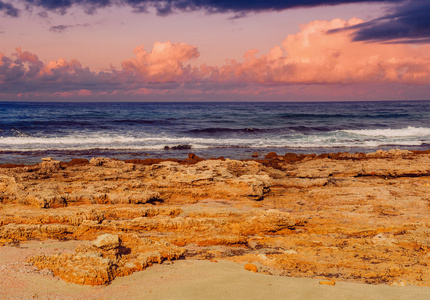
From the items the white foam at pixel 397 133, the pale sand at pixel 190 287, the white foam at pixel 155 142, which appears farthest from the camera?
the white foam at pixel 397 133

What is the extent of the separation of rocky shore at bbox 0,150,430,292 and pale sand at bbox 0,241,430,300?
0.19 metres

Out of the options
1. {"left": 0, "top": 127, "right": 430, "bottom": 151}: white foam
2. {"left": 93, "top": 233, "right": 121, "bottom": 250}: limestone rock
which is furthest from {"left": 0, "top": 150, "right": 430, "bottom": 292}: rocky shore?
{"left": 0, "top": 127, "right": 430, "bottom": 151}: white foam

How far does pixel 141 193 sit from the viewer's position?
25.3 ft

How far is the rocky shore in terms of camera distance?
15.9 feet

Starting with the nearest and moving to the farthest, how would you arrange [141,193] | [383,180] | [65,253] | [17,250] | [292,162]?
[65,253], [17,250], [141,193], [383,180], [292,162]

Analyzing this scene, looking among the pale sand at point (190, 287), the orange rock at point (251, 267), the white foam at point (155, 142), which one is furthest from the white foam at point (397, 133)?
the pale sand at point (190, 287)

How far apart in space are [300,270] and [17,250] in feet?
14.3

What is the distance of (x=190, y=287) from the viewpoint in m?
4.12

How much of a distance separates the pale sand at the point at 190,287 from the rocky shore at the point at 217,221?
185 mm

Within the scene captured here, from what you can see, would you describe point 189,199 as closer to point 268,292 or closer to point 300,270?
point 300,270

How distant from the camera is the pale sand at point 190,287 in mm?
3932

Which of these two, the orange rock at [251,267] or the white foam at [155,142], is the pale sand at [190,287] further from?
the white foam at [155,142]

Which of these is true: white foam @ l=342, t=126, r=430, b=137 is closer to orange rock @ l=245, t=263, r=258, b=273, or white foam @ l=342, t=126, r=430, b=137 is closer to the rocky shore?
the rocky shore

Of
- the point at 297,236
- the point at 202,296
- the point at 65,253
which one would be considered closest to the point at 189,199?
the point at 297,236
